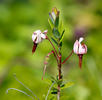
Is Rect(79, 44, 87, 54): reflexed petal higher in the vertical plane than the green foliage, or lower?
lower

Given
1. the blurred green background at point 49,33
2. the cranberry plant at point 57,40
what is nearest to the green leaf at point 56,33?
the cranberry plant at point 57,40

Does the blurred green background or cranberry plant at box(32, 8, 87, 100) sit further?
the blurred green background

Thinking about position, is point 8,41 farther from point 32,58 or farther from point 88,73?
point 88,73

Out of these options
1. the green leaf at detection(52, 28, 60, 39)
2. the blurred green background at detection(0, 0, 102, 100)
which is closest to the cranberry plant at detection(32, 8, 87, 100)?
the green leaf at detection(52, 28, 60, 39)

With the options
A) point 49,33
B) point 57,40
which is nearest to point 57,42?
point 57,40

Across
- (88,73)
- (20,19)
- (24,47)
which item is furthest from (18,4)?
(88,73)

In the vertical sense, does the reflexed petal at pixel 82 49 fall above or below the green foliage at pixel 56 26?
below

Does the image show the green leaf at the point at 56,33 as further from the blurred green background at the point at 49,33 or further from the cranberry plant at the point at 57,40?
the blurred green background at the point at 49,33

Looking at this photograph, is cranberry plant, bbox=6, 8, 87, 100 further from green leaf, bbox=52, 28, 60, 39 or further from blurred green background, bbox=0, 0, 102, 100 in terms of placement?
blurred green background, bbox=0, 0, 102, 100

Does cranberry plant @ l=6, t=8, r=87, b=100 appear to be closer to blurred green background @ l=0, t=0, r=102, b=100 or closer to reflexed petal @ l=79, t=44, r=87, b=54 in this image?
reflexed petal @ l=79, t=44, r=87, b=54
